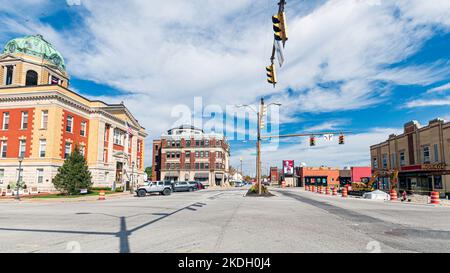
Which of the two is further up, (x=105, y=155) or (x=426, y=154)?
(x=105, y=155)

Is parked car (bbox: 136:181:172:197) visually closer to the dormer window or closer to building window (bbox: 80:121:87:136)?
building window (bbox: 80:121:87:136)

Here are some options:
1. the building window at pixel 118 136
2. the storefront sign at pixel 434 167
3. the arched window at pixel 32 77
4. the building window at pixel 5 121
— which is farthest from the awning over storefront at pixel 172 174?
the storefront sign at pixel 434 167

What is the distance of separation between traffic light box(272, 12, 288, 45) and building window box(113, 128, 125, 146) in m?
47.2

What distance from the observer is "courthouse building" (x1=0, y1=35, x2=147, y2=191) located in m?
38.2

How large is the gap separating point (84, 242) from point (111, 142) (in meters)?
44.7

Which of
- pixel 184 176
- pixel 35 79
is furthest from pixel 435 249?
pixel 184 176

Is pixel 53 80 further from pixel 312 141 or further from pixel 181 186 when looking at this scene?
pixel 312 141

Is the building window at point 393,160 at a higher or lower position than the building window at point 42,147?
lower

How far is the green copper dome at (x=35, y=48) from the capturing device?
5122cm

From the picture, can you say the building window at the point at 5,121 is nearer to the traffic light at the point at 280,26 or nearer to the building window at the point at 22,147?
the building window at the point at 22,147

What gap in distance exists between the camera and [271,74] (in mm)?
13219

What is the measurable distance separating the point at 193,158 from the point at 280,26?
76.5 metres

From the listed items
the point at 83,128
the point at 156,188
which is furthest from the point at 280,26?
the point at 83,128

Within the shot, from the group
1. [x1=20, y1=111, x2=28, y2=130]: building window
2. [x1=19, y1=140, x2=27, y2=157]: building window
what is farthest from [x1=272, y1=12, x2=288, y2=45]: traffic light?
[x1=20, y1=111, x2=28, y2=130]: building window
